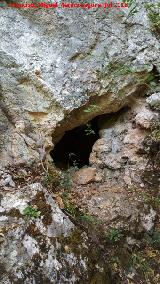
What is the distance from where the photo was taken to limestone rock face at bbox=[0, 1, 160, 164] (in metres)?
3.97

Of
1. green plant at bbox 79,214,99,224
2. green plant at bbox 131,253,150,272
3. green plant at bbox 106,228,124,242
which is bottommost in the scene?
green plant at bbox 131,253,150,272

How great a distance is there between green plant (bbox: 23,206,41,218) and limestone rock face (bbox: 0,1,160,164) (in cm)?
80

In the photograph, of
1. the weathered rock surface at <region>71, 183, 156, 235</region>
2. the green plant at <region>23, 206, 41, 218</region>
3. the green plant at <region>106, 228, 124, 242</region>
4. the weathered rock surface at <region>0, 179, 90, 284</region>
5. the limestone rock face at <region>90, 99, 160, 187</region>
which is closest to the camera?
the weathered rock surface at <region>0, 179, 90, 284</region>

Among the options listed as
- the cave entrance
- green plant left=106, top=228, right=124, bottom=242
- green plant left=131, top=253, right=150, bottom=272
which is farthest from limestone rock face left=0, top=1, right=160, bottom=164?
green plant left=131, top=253, right=150, bottom=272

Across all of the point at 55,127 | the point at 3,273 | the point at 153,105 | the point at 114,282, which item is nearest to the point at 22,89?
the point at 55,127

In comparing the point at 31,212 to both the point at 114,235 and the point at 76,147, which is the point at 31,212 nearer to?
the point at 114,235

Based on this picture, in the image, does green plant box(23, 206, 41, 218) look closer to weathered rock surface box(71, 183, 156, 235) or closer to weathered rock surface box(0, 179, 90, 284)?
weathered rock surface box(0, 179, 90, 284)

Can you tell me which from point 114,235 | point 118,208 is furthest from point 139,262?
point 118,208

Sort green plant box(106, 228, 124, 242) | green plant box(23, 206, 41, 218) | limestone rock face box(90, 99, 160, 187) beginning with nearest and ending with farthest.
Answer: green plant box(23, 206, 41, 218), green plant box(106, 228, 124, 242), limestone rock face box(90, 99, 160, 187)

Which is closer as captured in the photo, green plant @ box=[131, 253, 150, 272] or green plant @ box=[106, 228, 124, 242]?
green plant @ box=[131, 253, 150, 272]

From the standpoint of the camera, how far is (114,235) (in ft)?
12.4

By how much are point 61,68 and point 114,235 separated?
7.20ft

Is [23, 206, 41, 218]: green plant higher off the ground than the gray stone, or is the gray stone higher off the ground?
the gray stone

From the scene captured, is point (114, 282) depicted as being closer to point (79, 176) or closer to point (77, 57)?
point (79, 176)
